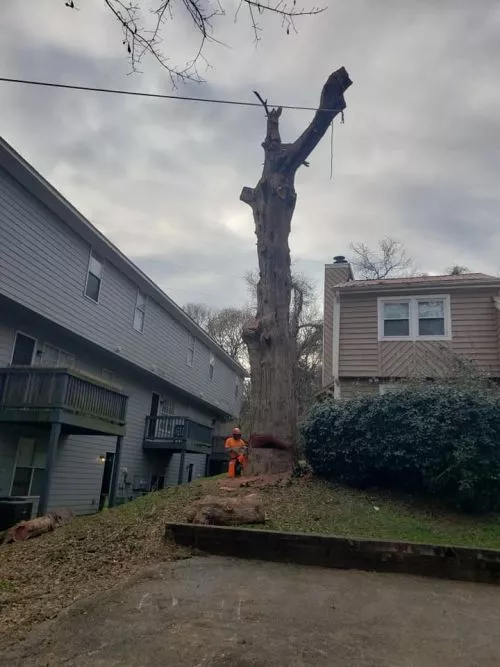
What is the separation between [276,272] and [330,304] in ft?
23.6

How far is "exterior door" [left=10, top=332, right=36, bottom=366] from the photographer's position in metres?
12.0

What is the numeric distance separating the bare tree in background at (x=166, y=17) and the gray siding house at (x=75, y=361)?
25.7ft

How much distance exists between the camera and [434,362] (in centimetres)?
1483

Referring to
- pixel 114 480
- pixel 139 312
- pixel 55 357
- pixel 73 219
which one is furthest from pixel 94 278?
pixel 114 480

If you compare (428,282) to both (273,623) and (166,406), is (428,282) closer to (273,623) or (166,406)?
(166,406)

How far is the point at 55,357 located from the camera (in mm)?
13344

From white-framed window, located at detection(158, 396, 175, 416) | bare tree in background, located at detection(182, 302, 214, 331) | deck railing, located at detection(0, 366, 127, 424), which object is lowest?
deck railing, located at detection(0, 366, 127, 424)

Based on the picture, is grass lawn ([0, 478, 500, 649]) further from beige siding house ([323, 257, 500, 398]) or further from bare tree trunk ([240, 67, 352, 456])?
beige siding house ([323, 257, 500, 398])

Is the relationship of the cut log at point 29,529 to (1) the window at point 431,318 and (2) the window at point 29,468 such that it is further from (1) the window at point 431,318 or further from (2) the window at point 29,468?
(1) the window at point 431,318

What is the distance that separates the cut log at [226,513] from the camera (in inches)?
246

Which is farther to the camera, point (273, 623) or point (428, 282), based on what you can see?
point (428, 282)

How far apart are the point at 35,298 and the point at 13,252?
1190 mm

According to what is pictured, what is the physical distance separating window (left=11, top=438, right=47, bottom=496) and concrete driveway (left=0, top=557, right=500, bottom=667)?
27.5ft

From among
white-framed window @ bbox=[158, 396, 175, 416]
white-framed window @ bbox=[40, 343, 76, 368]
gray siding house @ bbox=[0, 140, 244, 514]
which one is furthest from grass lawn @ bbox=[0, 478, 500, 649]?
white-framed window @ bbox=[158, 396, 175, 416]
